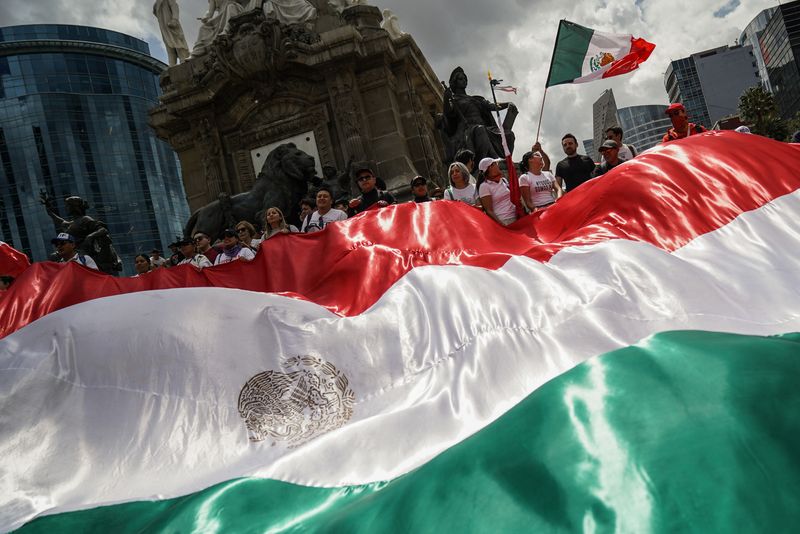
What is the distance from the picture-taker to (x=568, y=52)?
304 inches

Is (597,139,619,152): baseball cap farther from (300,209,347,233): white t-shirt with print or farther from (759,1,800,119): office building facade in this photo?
(759,1,800,119): office building facade

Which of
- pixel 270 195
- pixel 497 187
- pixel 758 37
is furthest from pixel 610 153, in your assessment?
pixel 758 37

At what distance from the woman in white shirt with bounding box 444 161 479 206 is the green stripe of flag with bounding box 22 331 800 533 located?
4708 millimetres

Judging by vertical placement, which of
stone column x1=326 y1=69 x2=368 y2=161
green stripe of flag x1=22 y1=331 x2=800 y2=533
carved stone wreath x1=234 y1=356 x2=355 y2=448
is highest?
stone column x1=326 y1=69 x2=368 y2=161

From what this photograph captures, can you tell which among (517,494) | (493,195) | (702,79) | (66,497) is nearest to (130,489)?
(66,497)

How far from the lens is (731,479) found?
1557mm

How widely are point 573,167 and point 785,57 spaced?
5188 inches

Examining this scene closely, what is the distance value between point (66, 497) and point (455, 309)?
2.06m

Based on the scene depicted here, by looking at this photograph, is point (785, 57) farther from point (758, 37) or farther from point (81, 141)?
point (81, 141)

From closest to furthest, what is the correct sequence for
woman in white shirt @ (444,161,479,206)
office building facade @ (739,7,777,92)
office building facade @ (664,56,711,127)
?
woman in white shirt @ (444,161,479,206), office building facade @ (739,7,777,92), office building facade @ (664,56,711,127)

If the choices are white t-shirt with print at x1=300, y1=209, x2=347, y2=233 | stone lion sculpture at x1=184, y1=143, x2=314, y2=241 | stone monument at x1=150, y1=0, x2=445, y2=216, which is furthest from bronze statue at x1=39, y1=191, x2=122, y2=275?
white t-shirt with print at x1=300, y1=209, x2=347, y2=233

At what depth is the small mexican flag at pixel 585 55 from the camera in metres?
7.69

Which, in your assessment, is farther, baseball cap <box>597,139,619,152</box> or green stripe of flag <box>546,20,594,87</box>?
green stripe of flag <box>546,20,594,87</box>

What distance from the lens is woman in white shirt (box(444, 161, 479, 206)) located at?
6759 millimetres
